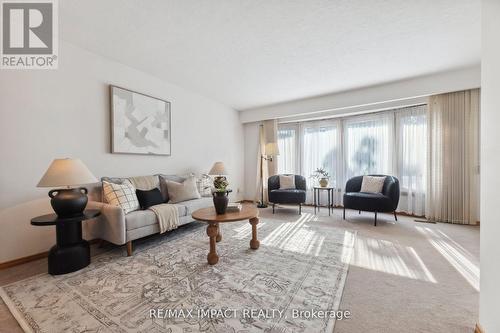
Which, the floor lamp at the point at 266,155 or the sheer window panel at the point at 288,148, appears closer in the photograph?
the floor lamp at the point at 266,155

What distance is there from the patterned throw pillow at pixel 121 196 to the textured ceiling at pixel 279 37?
181cm

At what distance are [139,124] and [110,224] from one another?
5.52ft

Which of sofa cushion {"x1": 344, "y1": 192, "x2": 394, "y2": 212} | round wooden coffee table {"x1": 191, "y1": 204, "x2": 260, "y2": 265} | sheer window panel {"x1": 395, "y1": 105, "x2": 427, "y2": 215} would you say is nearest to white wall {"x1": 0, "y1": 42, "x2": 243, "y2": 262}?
round wooden coffee table {"x1": 191, "y1": 204, "x2": 260, "y2": 265}

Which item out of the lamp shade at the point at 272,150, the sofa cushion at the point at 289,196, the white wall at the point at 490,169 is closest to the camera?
the white wall at the point at 490,169

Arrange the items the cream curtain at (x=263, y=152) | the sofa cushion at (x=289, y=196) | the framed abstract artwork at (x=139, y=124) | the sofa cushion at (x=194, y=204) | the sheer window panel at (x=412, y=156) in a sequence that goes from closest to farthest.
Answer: the framed abstract artwork at (x=139, y=124)
the sofa cushion at (x=194, y=204)
the sheer window panel at (x=412, y=156)
the sofa cushion at (x=289, y=196)
the cream curtain at (x=263, y=152)

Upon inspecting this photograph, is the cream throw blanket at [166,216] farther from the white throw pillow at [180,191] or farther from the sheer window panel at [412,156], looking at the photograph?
the sheer window panel at [412,156]

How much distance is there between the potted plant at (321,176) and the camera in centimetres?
454

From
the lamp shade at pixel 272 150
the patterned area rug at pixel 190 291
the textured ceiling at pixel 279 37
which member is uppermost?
the textured ceiling at pixel 279 37

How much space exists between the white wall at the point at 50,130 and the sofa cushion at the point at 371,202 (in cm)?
350

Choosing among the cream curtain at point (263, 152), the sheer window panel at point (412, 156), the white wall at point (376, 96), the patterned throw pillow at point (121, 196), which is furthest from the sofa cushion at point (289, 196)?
the patterned throw pillow at point (121, 196)

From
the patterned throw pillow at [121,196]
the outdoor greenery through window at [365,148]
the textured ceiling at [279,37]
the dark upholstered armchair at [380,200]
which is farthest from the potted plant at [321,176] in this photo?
the patterned throw pillow at [121,196]

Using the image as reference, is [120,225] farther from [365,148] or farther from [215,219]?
[365,148]

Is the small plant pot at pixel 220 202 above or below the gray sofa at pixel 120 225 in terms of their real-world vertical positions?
above

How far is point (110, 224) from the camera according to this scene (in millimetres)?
2326
